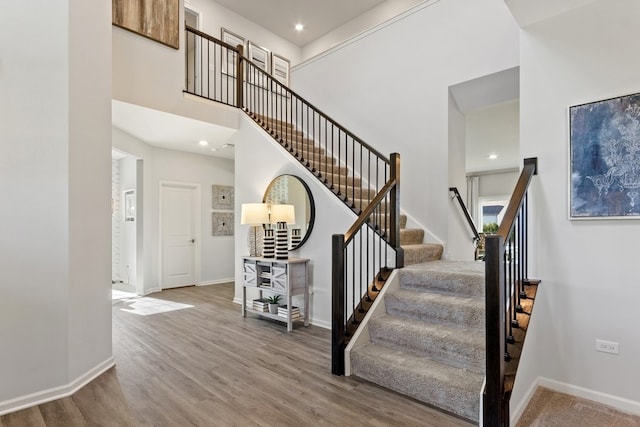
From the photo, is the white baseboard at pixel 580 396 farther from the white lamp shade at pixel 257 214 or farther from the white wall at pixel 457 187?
the white lamp shade at pixel 257 214

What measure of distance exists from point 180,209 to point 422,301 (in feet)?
17.6

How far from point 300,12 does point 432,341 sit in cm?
659

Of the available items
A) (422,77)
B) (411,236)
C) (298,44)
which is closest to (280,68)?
(298,44)

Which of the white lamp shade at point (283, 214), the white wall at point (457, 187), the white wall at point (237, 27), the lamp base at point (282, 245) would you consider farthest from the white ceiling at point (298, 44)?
the lamp base at point (282, 245)

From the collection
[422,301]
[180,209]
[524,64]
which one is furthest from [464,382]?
[180,209]

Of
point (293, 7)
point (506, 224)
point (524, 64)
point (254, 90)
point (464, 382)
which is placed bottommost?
point (464, 382)

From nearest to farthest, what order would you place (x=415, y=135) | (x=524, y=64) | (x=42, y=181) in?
(x=42, y=181), (x=524, y=64), (x=415, y=135)

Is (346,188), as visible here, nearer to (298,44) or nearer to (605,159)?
(605,159)

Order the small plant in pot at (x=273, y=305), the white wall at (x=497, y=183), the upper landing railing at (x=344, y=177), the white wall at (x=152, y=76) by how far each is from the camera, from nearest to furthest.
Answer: the upper landing railing at (x=344, y=177)
the white wall at (x=152, y=76)
the small plant in pot at (x=273, y=305)
the white wall at (x=497, y=183)

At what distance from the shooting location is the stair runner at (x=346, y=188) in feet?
12.6

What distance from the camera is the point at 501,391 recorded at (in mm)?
1950

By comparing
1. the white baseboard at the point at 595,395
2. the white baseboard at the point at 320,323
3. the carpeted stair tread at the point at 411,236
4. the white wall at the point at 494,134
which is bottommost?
the white baseboard at the point at 320,323

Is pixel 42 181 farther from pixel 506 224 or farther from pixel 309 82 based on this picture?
pixel 309 82

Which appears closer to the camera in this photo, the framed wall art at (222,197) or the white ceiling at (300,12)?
the white ceiling at (300,12)
